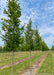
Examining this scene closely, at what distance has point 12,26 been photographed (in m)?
8.32

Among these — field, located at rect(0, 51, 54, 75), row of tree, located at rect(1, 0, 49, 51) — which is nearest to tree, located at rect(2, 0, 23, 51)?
row of tree, located at rect(1, 0, 49, 51)

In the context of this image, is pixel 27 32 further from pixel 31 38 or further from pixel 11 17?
pixel 11 17

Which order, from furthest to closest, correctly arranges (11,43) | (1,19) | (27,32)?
1. (27,32)
2. (1,19)
3. (11,43)

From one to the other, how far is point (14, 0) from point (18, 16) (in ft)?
5.52

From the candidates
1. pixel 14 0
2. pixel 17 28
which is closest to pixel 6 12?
pixel 14 0

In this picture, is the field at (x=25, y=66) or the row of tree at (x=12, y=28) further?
the field at (x=25, y=66)

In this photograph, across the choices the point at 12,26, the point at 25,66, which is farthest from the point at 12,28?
the point at 25,66

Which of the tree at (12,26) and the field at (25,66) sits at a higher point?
the tree at (12,26)

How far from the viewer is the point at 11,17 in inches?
333

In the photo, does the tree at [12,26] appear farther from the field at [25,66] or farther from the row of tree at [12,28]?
the field at [25,66]

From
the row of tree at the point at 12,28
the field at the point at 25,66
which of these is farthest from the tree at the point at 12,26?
the field at the point at 25,66

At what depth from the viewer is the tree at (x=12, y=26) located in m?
8.02

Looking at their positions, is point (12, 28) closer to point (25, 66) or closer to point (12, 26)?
point (12, 26)

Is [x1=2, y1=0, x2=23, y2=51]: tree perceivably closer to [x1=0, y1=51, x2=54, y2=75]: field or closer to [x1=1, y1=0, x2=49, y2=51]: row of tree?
[x1=1, y1=0, x2=49, y2=51]: row of tree
